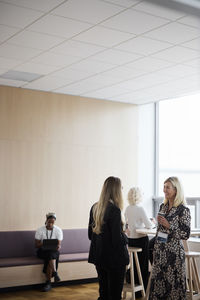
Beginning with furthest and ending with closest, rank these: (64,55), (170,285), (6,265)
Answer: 1. (6,265)
2. (64,55)
3. (170,285)

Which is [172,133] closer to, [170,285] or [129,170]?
[129,170]

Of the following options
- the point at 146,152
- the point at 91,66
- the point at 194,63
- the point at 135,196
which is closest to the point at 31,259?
the point at 135,196

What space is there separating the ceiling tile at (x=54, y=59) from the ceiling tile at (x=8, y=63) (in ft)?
0.93

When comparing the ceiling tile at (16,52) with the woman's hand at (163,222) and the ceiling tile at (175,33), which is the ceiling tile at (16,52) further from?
the woman's hand at (163,222)

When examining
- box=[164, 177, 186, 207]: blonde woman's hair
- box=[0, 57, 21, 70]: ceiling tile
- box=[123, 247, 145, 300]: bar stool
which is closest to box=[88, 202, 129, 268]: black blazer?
box=[164, 177, 186, 207]: blonde woman's hair

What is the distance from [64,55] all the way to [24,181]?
8.94ft

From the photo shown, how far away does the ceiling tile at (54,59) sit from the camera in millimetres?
6281

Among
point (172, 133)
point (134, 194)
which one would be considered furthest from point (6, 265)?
point (172, 133)

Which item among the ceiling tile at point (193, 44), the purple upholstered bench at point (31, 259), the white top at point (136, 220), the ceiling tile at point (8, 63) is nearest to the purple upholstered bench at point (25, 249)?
the purple upholstered bench at point (31, 259)

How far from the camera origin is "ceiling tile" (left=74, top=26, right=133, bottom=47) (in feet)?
17.4

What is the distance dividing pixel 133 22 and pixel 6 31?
4.78 feet

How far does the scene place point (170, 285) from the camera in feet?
17.9

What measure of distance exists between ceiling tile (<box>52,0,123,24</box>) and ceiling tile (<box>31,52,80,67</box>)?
1.36 meters

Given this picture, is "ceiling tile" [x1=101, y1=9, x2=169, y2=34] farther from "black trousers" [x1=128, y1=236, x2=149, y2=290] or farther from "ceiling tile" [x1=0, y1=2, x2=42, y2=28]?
"black trousers" [x1=128, y1=236, x2=149, y2=290]
